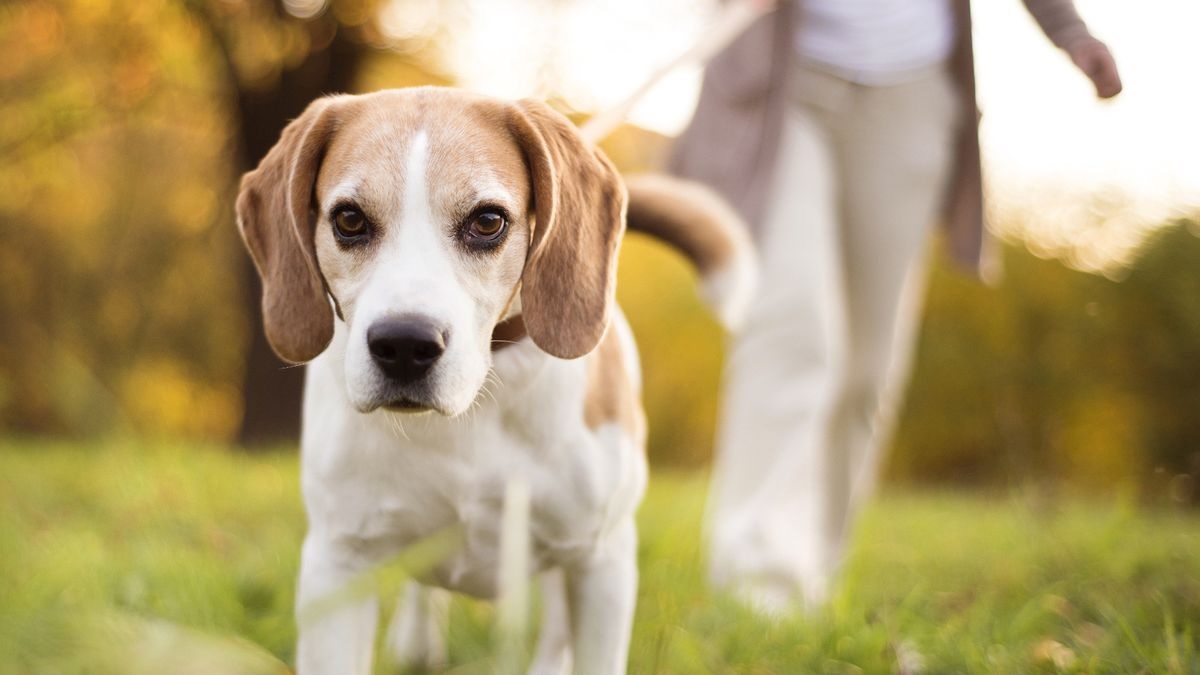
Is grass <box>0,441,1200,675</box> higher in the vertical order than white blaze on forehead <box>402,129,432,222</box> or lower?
lower

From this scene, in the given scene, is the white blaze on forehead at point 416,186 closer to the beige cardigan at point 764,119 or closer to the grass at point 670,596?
the grass at point 670,596

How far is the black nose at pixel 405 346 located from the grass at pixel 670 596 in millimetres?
442

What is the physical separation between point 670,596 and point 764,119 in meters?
1.52

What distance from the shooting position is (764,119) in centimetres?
340

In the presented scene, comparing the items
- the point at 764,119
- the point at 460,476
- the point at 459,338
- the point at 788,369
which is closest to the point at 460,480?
the point at 460,476

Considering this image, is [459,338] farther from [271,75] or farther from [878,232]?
[271,75]

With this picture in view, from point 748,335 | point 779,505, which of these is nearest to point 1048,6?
point 748,335

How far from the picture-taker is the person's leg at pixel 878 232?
3.52 meters

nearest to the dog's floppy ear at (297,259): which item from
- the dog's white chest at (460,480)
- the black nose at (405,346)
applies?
the dog's white chest at (460,480)

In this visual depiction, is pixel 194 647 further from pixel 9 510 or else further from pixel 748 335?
pixel 9 510

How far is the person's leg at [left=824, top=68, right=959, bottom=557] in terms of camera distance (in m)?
3.52

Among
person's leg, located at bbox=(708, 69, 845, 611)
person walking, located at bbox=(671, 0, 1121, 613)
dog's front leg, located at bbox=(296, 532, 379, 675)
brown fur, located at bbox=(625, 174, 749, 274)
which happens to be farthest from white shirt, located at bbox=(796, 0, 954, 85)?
dog's front leg, located at bbox=(296, 532, 379, 675)

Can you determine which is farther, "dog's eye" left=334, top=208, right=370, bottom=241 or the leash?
the leash

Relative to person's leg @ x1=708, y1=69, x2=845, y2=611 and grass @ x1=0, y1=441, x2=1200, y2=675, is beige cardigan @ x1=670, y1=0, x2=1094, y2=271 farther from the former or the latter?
grass @ x1=0, y1=441, x2=1200, y2=675
